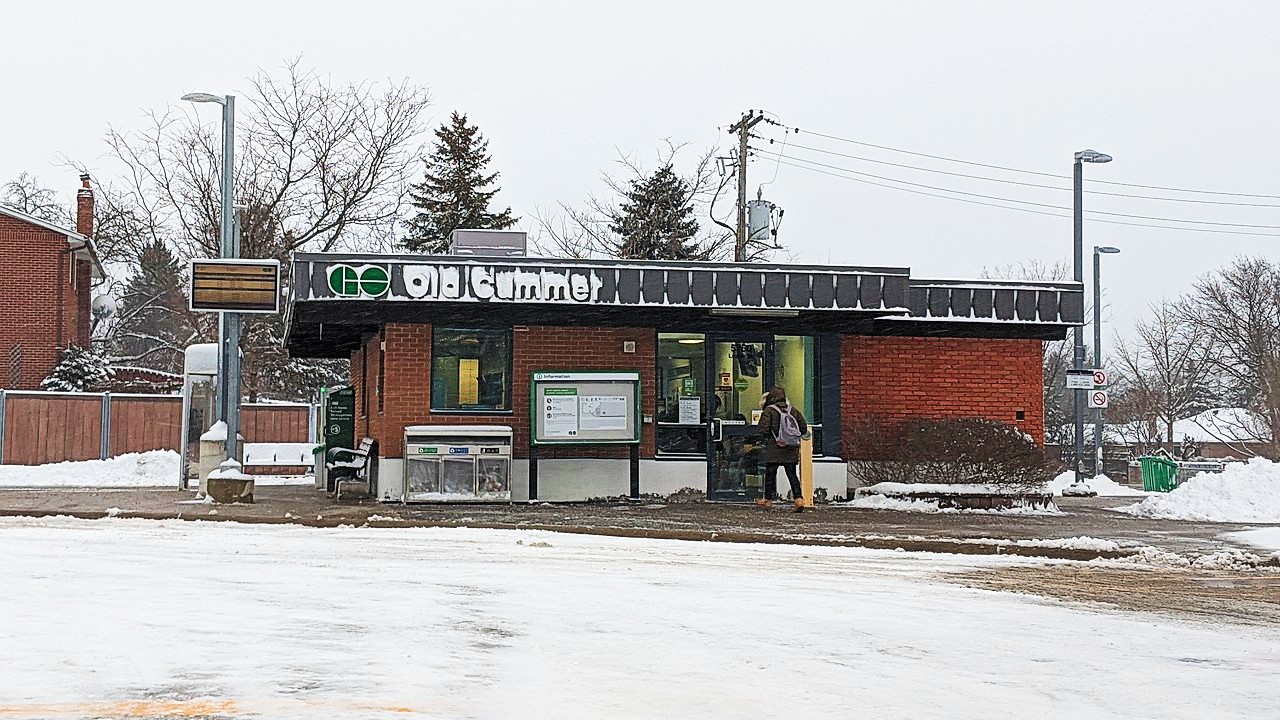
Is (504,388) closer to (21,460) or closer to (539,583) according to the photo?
(539,583)

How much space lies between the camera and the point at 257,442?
38.0 meters

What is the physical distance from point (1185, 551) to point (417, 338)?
428 inches

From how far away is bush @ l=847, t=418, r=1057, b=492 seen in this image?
20125 mm

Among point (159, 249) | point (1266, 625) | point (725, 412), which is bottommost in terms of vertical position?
point (1266, 625)

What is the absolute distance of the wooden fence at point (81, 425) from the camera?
34969mm

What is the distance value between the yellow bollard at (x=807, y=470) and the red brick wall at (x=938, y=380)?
195 centimetres

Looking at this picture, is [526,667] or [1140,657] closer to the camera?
[526,667]

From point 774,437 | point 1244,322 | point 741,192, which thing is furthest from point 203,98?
point 1244,322

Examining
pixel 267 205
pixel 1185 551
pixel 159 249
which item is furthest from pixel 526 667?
pixel 159 249

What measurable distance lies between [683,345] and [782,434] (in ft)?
9.09

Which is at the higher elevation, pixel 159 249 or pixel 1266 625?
pixel 159 249

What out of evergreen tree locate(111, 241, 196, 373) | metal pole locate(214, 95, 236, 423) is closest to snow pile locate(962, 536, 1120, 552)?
metal pole locate(214, 95, 236, 423)

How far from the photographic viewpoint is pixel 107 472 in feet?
103

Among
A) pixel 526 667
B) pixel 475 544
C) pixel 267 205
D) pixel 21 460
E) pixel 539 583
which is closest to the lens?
pixel 526 667
